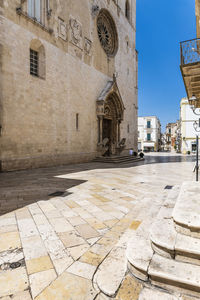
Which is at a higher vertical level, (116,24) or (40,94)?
(116,24)

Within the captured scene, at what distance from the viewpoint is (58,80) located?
40.6 ft

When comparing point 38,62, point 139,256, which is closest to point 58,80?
point 38,62

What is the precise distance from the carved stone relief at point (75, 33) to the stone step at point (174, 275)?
14782mm

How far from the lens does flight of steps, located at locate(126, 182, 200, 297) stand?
1850 millimetres

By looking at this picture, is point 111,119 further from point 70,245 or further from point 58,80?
point 70,245

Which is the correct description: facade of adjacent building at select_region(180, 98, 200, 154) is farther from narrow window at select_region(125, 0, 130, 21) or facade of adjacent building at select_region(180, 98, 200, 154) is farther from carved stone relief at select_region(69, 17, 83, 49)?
carved stone relief at select_region(69, 17, 83, 49)

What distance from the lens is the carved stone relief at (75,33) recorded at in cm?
1327

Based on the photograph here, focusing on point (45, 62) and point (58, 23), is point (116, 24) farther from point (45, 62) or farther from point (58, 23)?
point (45, 62)

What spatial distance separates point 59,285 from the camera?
188 cm

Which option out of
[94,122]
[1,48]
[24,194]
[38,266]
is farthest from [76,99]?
[38,266]

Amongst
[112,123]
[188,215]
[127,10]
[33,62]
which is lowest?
[188,215]

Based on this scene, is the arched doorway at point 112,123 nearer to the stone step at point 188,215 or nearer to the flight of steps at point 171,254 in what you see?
the stone step at point 188,215

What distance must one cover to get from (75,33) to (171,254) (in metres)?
15.4

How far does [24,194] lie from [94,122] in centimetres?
1193
